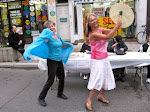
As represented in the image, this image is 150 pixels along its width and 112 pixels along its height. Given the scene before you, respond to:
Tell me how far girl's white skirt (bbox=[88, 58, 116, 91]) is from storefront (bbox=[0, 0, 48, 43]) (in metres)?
8.67

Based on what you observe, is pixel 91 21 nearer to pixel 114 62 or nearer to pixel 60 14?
pixel 114 62

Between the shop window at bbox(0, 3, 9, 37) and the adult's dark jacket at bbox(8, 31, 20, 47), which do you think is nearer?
the adult's dark jacket at bbox(8, 31, 20, 47)

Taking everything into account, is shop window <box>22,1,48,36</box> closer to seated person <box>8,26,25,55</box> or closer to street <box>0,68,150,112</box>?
seated person <box>8,26,25,55</box>

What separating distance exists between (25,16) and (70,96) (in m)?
8.76

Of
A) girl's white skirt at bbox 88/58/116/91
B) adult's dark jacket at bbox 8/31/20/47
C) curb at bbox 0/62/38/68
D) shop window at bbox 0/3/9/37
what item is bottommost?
curb at bbox 0/62/38/68

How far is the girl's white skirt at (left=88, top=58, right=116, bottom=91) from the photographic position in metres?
3.71

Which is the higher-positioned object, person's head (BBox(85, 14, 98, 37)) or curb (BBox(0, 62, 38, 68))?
person's head (BBox(85, 14, 98, 37))

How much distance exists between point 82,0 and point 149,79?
709 centimetres

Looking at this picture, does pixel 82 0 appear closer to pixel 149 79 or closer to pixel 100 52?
pixel 149 79

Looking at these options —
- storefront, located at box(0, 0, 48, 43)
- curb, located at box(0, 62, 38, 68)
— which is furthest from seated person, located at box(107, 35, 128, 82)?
storefront, located at box(0, 0, 48, 43)

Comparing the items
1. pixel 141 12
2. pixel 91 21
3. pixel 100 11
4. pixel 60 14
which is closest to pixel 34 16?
pixel 60 14

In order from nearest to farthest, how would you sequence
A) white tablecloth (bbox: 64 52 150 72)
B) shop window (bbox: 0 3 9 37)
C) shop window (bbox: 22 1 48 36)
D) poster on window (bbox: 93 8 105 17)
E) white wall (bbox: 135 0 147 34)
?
white tablecloth (bbox: 64 52 150 72) → white wall (bbox: 135 0 147 34) → poster on window (bbox: 93 8 105 17) → shop window (bbox: 22 1 48 36) → shop window (bbox: 0 3 9 37)

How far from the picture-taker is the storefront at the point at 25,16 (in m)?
11.9

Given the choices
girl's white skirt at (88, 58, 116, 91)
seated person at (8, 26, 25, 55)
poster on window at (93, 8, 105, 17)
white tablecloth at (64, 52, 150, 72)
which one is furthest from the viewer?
poster on window at (93, 8, 105, 17)
